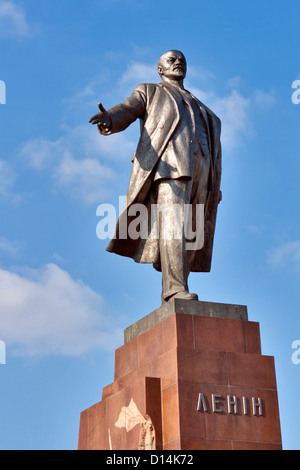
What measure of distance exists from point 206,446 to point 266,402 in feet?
3.72

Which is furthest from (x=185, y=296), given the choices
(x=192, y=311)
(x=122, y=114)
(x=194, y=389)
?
(x=122, y=114)

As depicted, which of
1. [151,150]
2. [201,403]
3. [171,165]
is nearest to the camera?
[201,403]

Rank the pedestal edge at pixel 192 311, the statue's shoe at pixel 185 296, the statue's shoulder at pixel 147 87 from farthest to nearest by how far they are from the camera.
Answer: the statue's shoulder at pixel 147 87 → the statue's shoe at pixel 185 296 → the pedestal edge at pixel 192 311

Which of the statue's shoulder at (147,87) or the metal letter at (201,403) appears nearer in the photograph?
the metal letter at (201,403)

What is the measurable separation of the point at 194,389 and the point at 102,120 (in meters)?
3.96

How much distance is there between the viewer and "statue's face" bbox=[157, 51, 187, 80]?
12.0 meters

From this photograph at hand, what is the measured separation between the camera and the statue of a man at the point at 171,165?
10.8 m

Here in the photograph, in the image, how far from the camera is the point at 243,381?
9773mm

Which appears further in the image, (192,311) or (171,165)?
(171,165)

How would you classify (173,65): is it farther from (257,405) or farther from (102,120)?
(257,405)

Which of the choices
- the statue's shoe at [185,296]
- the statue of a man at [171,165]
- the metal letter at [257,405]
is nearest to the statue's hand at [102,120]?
the statue of a man at [171,165]

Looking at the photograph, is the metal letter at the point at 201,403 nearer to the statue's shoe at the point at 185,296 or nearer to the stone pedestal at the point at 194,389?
the stone pedestal at the point at 194,389

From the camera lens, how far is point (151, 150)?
36.8 feet

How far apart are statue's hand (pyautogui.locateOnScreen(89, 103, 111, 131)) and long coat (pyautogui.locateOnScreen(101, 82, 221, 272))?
0.08 meters
